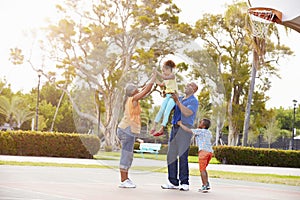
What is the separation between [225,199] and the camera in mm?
6613

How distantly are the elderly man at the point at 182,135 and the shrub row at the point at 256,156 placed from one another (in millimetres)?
14450

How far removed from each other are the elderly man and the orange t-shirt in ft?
1.23

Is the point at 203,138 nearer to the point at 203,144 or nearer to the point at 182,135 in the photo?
the point at 203,144

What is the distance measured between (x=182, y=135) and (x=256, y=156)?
52.8 ft

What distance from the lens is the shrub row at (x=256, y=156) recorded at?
70.9ft

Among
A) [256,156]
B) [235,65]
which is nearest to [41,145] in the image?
[256,156]

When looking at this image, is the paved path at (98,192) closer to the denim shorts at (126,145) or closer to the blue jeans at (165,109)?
the denim shorts at (126,145)

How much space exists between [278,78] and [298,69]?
1.47 metres

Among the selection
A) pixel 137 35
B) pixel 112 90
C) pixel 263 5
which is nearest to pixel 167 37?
pixel 137 35

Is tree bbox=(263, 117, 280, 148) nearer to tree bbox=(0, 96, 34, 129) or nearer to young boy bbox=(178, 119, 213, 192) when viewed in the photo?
tree bbox=(0, 96, 34, 129)

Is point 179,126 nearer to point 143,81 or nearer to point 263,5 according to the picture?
point 143,81

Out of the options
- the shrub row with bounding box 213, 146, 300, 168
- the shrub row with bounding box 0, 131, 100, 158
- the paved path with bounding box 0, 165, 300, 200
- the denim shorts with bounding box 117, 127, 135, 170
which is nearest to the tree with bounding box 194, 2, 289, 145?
the shrub row with bounding box 213, 146, 300, 168

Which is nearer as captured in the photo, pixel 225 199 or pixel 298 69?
pixel 225 199

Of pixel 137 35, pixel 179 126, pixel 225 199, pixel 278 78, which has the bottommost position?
pixel 225 199
